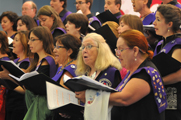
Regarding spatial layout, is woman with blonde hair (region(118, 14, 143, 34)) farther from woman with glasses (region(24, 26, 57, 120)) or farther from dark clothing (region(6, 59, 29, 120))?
dark clothing (region(6, 59, 29, 120))

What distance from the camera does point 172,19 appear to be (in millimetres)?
3041

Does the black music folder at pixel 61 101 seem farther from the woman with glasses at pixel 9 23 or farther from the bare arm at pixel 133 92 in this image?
the woman with glasses at pixel 9 23

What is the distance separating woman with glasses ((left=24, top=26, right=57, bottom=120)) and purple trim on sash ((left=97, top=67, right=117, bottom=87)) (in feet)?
2.36

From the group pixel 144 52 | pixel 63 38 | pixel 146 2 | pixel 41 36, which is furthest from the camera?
pixel 146 2

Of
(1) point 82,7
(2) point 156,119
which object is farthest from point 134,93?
(1) point 82,7

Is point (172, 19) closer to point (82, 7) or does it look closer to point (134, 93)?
point (134, 93)

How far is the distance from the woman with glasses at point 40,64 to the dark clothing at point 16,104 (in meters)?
0.32

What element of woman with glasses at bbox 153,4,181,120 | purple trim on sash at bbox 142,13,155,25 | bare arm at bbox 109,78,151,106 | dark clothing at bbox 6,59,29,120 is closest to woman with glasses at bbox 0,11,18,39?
dark clothing at bbox 6,59,29,120

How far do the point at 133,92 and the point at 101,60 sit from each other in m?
0.68

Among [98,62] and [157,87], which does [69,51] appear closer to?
[98,62]

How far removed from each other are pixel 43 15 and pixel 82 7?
0.91 metres

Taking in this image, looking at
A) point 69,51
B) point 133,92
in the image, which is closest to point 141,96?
point 133,92

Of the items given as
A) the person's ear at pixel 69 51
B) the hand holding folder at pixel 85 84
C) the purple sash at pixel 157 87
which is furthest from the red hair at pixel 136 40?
the person's ear at pixel 69 51

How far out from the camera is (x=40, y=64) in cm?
355
